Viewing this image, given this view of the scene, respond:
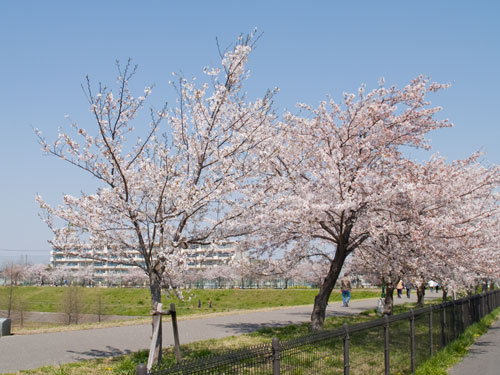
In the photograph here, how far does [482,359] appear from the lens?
1252 cm

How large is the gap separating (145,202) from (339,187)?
5.99 meters

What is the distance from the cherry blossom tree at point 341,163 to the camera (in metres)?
13.6

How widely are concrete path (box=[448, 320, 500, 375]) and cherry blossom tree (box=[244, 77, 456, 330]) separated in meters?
4.21

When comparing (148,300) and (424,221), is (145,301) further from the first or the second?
(424,221)

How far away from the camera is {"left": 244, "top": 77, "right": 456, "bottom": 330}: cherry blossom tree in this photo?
1359 cm

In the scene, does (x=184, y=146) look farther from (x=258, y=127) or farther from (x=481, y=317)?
(x=481, y=317)

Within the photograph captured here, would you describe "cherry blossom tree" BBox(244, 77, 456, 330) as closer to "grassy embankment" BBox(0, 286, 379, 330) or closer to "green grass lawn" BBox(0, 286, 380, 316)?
"grassy embankment" BBox(0, 286, 379, 330)

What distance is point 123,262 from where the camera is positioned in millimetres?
9883

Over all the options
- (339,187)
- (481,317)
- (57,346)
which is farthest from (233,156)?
(481,317)

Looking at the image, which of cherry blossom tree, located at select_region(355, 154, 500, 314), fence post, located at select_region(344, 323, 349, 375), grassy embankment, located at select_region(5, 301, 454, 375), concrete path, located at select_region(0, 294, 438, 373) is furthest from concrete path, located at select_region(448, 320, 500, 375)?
concrete path, located at select_region(0, 294, 438, 373)

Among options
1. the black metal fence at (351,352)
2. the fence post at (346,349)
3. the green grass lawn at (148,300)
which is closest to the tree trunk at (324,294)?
the black metal fence at (351,352)

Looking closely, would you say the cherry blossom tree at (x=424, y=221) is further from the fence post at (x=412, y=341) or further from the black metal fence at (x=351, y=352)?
the fence post at (x=412, y=341)

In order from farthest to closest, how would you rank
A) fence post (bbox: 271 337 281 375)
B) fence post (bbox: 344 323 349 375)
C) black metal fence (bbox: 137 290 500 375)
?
1. fence post (bbox: 344 323 349 375)
2. fence post (bbox: 271 337 281 375)
3. black metal fence (bbox: 137 290 500 375)

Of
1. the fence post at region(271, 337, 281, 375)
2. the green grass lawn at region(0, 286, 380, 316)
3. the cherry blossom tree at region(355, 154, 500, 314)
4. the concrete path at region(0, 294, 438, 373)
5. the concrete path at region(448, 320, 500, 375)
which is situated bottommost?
the green grass lawn at region(0, 286, 380, 316)
